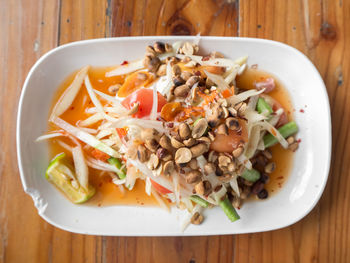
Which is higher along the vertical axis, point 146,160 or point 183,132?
point 183,132

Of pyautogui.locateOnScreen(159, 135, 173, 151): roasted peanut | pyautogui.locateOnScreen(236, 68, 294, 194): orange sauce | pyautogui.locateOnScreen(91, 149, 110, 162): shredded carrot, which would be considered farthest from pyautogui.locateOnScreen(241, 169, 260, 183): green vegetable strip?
pyautogui.locateOnScreen(91, 149, 110, 162): shredded carrot

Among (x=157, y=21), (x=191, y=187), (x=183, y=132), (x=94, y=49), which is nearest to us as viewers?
(x=183, y=132)

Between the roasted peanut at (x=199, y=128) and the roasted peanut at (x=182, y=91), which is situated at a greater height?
the roasted peanut at (x=182, y=91)

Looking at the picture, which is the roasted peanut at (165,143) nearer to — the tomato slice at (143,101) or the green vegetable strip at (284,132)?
the tomato slice at (143,101)

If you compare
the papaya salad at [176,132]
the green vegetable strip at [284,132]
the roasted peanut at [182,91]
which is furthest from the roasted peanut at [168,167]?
the green vegetable strip at [284,132]

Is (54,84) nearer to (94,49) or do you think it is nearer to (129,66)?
(94,49)

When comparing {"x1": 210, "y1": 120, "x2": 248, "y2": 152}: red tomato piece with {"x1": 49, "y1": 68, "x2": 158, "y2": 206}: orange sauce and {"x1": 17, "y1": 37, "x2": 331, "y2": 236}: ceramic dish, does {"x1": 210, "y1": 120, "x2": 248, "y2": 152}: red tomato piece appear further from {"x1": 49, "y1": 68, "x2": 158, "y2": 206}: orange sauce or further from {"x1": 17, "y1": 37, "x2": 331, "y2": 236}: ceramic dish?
{"x1": 49, "y1": 68, "x2": 158, "y2": 206}: orange sauce

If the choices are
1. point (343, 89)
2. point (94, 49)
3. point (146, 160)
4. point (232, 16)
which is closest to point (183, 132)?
point (146, 160)
